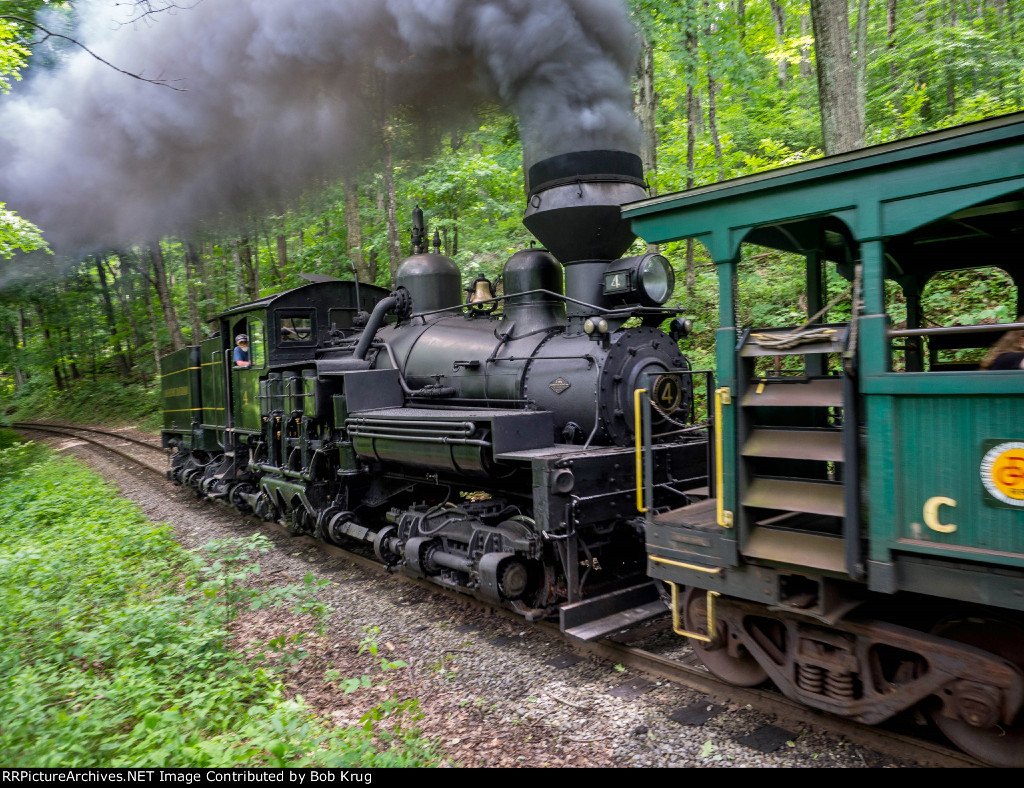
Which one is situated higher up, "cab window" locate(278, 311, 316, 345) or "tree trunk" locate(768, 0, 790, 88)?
"tree trunk" locate(768, 0, 790, 88)

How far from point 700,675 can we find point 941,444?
7.33 feet

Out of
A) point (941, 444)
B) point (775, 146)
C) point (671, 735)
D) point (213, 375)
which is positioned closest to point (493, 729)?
point (671, 735)

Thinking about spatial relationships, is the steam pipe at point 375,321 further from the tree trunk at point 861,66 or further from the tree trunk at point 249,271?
the tree trunk at point 249,271

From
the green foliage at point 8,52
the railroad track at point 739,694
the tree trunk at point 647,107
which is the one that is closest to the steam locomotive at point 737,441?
the railroad track at point 739,694

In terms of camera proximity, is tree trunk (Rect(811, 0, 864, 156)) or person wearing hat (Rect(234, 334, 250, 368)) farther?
person wearing hat (Rect(234, 334, 250, 368))

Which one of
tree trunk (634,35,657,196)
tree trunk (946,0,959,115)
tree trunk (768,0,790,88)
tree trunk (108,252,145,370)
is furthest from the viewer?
tree trunk (108,252,145,370)

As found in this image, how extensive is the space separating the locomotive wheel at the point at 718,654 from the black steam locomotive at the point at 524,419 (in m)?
0.68

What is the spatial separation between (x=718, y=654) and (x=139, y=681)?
3.59 meters

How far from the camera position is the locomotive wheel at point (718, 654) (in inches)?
163

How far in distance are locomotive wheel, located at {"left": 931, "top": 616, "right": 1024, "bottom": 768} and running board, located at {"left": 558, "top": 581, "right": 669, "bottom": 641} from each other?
1999 millimetres

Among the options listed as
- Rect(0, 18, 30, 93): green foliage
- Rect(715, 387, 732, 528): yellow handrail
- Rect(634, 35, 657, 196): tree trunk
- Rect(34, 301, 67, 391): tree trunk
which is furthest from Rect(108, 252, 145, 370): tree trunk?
Rect(715, 387, 732, 528): yellow handrail

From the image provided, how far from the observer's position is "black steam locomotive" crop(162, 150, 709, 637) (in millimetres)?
5289

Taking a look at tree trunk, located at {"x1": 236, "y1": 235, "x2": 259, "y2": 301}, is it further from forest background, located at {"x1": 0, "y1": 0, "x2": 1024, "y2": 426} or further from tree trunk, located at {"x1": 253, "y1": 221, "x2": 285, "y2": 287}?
tree trunk, located at {"x1": 253, "y1": 221, "x2": 285, "y2": 287}

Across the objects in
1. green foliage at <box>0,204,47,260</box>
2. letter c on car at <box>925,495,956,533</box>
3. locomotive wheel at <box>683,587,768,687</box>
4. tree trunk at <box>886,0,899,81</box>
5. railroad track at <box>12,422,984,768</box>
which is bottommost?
railroad track at <box>12,422,984,768</box>
